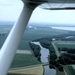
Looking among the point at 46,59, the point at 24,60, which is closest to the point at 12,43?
the point at 24,60

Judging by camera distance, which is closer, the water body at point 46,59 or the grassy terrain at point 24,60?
the water body at point 46,59

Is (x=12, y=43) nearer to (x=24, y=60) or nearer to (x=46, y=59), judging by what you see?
(x=24, y=60)

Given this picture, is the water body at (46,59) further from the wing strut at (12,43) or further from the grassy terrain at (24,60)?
the wing strut at (12,43)

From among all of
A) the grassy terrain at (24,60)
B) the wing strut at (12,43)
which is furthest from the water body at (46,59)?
the wing strut at (12,43)

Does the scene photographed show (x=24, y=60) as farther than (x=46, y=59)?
No

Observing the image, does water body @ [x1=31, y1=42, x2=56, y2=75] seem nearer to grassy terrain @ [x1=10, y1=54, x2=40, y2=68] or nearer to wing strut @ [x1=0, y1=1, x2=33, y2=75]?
grassy terrain @ [x1=10, y1=54, x2=40, y2=68]

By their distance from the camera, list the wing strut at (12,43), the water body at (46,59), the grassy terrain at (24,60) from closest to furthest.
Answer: the wing strut at (12,43) < the water body at (46,59) < the grassy terrain at (24,60)

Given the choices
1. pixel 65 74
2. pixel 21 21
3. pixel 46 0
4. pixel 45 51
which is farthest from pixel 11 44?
pixel 45 51

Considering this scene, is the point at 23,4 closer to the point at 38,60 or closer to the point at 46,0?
the point at 46,0
